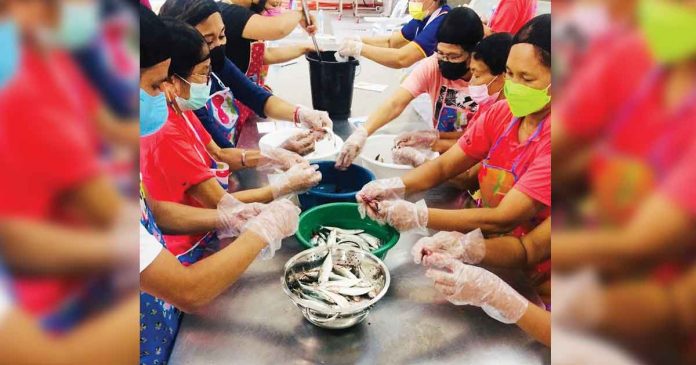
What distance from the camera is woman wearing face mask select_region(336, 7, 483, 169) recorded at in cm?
256

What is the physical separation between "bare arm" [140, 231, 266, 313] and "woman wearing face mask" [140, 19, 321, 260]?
41cm

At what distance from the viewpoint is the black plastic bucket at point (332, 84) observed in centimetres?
339

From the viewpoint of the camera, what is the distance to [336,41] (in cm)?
440

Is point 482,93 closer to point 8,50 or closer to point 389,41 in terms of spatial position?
point 8,50

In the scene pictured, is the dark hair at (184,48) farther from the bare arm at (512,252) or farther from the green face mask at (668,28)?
the green face mask at (668,28)

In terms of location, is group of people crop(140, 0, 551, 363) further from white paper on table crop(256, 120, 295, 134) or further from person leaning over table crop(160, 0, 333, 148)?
white paper on table crop(256, 120, 295, 134)

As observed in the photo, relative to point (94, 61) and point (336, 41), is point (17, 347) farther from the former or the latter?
point (336, 41)

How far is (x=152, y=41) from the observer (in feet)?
4.95

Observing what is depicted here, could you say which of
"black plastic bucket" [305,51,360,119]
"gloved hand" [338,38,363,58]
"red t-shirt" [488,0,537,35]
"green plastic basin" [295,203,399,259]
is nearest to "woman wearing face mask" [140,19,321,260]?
"green plastic basin" [295,203,399,259]

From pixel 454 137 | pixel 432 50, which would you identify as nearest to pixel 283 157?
pixel 454 137

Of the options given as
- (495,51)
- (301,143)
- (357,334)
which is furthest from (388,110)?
(357,334)

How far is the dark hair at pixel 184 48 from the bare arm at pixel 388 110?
3.99 ft

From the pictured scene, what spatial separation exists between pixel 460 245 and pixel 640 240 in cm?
148

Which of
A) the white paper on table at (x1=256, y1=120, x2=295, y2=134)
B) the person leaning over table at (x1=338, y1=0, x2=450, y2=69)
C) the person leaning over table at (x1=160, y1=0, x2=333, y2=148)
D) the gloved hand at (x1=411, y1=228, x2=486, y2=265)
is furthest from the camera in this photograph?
the person leaning over table at (x1=338, y1=0, x2=450, y2=69)
